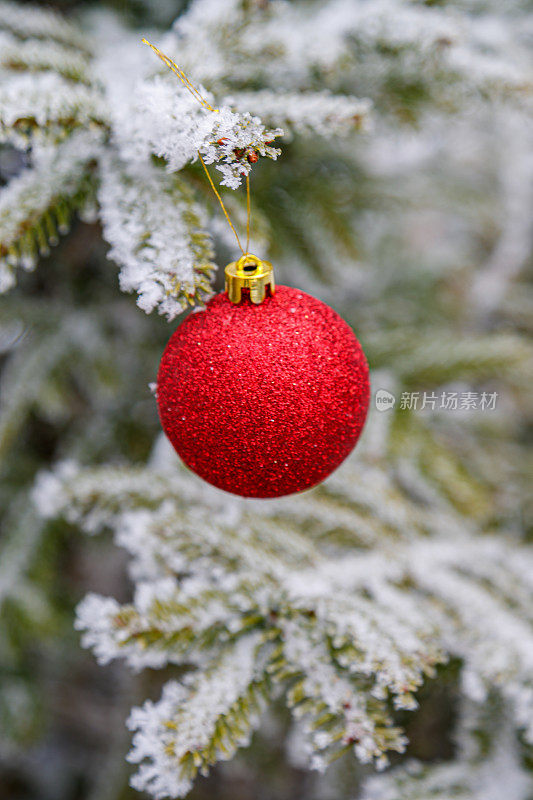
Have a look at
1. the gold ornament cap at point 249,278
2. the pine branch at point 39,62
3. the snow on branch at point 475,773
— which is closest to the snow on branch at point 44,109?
the pine branch at point 39,62

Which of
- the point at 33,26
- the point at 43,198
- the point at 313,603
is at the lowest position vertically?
the point at 313,603

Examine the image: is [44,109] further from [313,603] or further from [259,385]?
[313,603]

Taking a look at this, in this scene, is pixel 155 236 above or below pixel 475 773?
above

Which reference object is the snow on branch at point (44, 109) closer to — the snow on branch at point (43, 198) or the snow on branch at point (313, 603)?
the snow on branch at point (43, 198)

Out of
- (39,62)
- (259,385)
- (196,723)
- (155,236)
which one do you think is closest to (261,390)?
(259,385)

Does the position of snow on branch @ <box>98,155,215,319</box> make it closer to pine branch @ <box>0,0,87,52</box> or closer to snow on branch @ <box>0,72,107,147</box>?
snow on branch @ <box>0,72,107,147</box>
